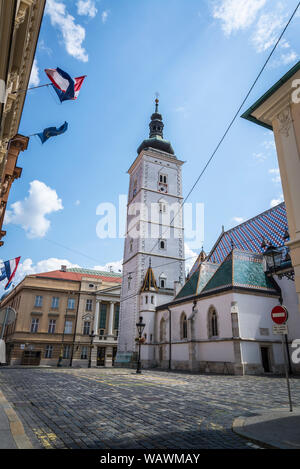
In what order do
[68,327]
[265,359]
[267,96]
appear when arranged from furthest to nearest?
[68,327]
[265,359]
[267,96]

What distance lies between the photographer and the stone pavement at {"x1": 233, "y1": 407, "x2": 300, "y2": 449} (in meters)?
4.29

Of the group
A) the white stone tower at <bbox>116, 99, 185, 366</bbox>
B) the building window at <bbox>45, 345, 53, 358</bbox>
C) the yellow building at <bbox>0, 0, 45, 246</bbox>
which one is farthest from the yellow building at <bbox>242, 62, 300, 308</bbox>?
the building window at <bbox>45, 345, 53, 358</bbox>

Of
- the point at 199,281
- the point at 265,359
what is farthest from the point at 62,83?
the point at 199,281

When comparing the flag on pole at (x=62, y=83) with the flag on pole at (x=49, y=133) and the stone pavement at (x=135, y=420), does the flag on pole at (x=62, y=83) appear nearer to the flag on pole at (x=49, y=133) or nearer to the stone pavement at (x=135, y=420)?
the flag on pole at (x=49, y=133)

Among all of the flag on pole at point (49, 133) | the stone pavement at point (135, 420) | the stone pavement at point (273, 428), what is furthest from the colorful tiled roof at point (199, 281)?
the stone pavement at point (273, 428)

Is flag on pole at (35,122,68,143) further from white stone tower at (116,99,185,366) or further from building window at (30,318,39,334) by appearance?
building window at (30,318,39,334)

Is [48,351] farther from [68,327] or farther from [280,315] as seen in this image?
[280,315]

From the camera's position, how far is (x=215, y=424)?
221 inches

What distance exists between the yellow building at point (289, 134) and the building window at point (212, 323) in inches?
754

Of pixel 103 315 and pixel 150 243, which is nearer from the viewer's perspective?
pixel 150 243

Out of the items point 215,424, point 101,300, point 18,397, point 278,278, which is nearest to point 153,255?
point 101,300

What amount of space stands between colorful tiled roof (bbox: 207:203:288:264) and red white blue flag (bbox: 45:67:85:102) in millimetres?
22719

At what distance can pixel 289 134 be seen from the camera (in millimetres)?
7270

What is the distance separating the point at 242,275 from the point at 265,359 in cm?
656
